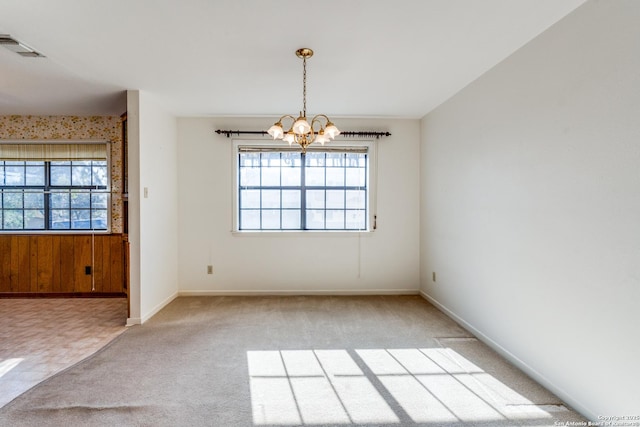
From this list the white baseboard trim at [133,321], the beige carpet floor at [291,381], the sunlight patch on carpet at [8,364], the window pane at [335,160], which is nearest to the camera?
the beige carpet floor at [291,381]

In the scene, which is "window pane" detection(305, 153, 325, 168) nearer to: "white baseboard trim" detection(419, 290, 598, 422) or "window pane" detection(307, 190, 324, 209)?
"window pane" detection(307, 190, 324, 209)

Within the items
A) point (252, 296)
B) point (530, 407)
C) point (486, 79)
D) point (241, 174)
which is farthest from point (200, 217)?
point (530, 407)

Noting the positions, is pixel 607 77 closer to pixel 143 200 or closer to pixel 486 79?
pixel 486 79

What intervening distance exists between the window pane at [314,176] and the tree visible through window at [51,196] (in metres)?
2.87

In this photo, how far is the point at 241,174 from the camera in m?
4.78

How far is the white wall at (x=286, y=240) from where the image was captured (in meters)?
Result: 4.64

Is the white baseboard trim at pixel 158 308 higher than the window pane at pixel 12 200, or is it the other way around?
the window pane at pixel 12 200

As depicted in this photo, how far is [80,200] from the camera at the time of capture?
473 cm

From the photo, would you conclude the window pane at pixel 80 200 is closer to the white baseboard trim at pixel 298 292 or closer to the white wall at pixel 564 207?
the white baseboard trim at pixel 298 292

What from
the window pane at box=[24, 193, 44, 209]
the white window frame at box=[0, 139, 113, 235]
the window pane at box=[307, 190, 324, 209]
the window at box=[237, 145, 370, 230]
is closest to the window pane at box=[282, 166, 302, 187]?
the window at box=[237, 145, 370, 230]

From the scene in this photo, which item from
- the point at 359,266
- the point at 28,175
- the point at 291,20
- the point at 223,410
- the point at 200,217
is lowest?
the point at 223,410

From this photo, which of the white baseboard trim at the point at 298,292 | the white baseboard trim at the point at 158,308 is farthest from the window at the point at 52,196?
the white baseboard trim at the point at 298,292

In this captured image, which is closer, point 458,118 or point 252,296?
point 458,118

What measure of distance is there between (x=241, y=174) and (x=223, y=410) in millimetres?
3301
